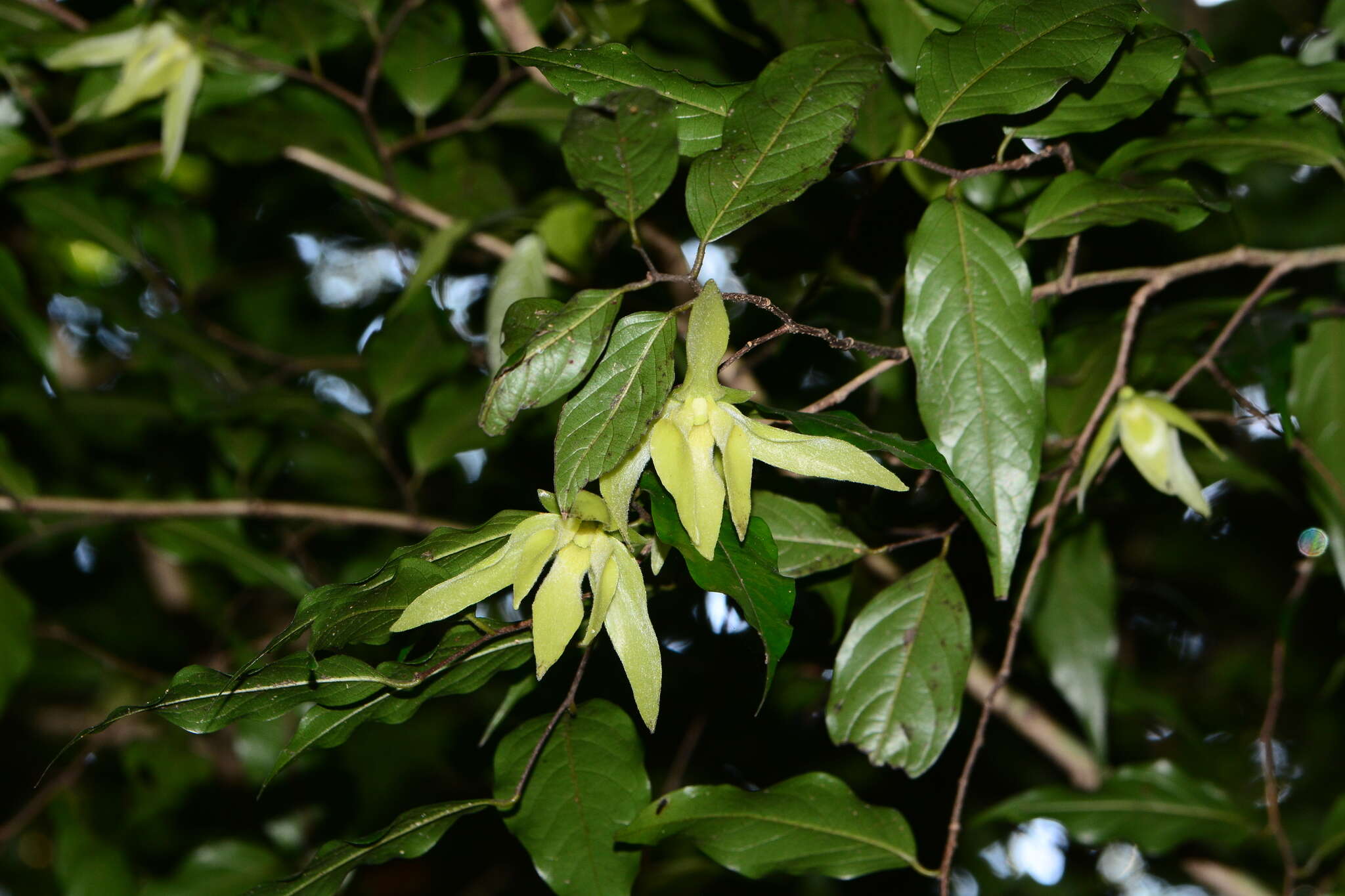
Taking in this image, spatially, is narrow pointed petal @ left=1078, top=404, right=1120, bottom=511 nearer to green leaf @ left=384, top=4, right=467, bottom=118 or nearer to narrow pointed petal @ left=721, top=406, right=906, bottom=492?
narrow pointed petal @ left=721, top=406, right=906, bottom=492

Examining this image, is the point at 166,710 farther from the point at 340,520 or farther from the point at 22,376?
the point at 22,376

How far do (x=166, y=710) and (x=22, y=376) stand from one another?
1419 millimetres

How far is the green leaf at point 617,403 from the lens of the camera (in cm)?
48

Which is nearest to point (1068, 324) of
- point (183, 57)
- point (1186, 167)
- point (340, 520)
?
point (1186, 167)

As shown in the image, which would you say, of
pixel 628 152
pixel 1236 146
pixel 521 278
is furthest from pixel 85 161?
pixel 1236 146

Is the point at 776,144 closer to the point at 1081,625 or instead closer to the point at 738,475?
the point at 738,475

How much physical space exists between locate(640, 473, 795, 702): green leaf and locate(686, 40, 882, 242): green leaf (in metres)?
0.16

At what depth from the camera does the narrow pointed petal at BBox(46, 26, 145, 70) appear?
1011mm

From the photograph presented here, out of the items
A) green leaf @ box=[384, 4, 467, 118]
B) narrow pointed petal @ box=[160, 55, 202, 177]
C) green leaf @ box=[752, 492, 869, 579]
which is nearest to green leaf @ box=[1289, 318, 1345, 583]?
green leaf @ box=[752, 492, 869, 579]

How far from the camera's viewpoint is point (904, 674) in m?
0.70

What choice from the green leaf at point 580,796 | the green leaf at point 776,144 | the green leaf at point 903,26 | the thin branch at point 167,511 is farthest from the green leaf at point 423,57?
the green leaf at point 580,796

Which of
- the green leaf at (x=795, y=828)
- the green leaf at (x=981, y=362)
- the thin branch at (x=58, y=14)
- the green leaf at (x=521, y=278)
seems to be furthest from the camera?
the thin branch at (x=58, y=14)

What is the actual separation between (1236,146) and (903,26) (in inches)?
11.7

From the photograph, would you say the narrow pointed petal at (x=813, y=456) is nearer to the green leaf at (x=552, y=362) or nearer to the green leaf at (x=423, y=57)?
the green leaf at (x=552, y=362)
